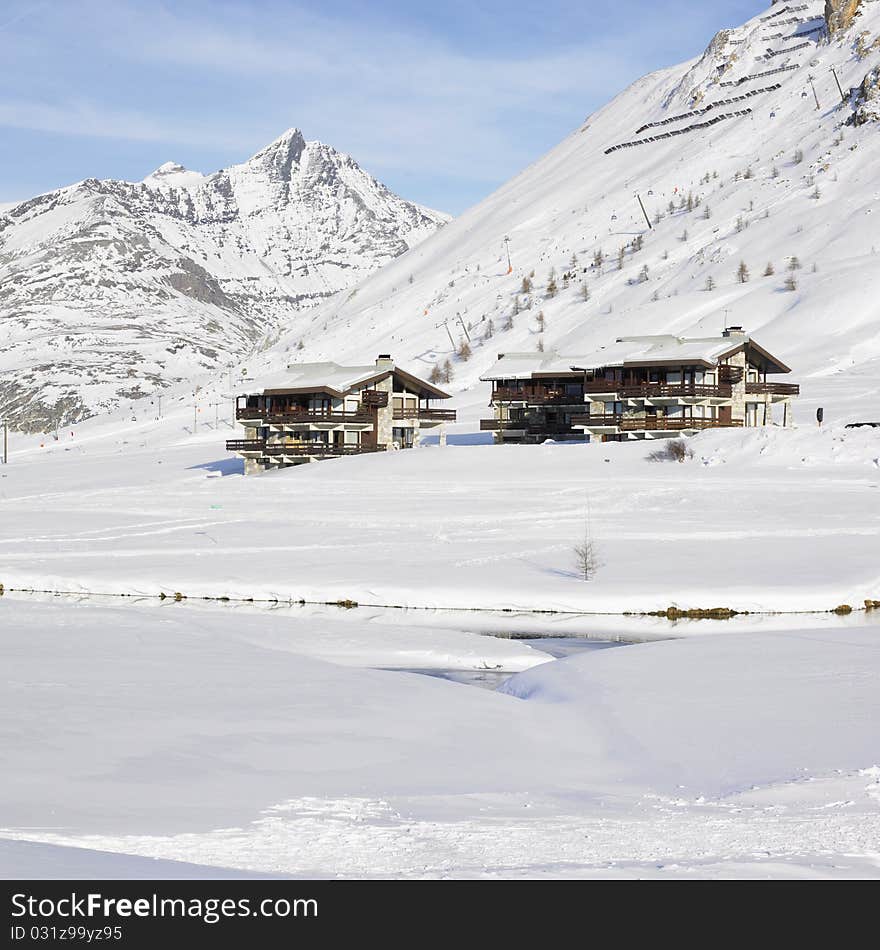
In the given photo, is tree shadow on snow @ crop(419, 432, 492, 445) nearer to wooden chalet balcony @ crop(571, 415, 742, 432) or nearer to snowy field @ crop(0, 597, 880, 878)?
wooden chalet balcony @ crop(571, 415, 742, 432)

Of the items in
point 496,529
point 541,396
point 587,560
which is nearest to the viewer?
point 587,560

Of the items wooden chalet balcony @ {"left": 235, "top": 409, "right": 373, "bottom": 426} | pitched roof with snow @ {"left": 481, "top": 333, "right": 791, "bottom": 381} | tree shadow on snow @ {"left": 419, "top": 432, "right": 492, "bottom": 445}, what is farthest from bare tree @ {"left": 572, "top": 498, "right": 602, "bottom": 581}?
tree shadow on snow @ {"left": 419, "top": 432, "right": 492, "bottom": 445}

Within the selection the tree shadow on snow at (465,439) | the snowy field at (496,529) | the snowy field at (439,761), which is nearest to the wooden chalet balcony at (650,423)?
the snowy field at (496,529)

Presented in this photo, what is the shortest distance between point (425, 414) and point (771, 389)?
28.0 meters

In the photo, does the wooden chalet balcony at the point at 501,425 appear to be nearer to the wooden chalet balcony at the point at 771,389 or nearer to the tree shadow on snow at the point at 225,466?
the wooden chalet balcony at the point at 771,389

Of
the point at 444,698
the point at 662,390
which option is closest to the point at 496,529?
the point at 444,698

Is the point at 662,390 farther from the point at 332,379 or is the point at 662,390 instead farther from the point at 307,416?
the point at 307,416

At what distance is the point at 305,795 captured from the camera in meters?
16.7

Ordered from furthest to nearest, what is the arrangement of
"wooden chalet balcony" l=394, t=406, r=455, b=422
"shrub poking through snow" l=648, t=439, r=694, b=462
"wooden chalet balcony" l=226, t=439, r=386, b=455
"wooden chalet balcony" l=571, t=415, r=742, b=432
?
"wooden chalet balcony" l=394, t=406, r=455, b=422, "wooden chalet balcony" l=226, t=439, r=386, b=455, "wooden chalet balcony" l=571, t=415, r=742, b=432, "shrub poking through snow" l=648, t=439, r=694, b=462

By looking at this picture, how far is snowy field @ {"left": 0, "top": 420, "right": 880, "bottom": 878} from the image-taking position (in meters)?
14.2

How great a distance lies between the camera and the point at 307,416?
9412 cm

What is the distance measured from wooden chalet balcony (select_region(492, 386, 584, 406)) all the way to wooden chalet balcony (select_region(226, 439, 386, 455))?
Answer: 1227cm

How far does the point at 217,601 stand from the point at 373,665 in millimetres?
13945
